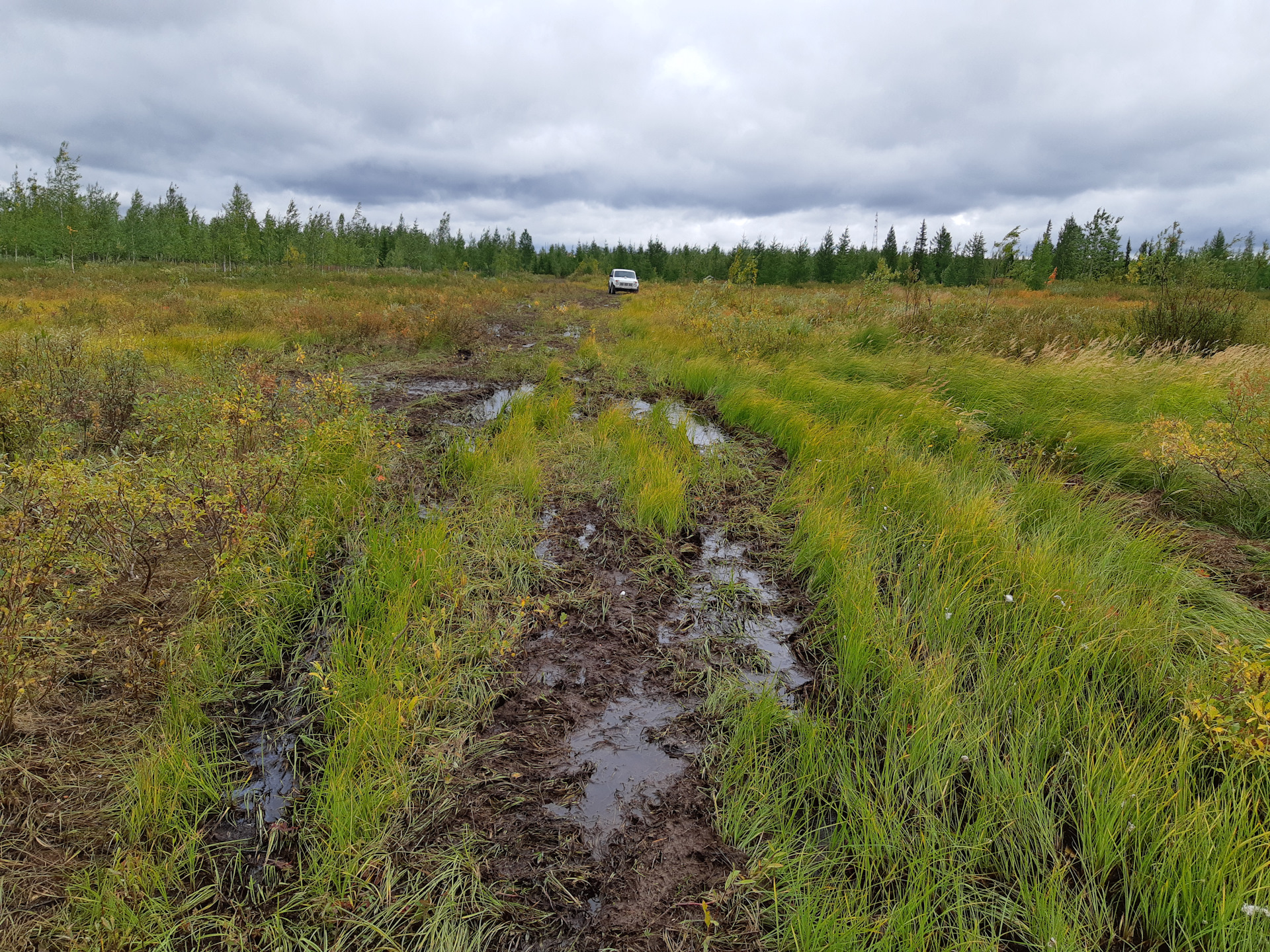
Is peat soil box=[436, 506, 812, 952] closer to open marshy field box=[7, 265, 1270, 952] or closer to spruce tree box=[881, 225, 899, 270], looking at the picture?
open marshy field box=[7, 265, 1270, 952]

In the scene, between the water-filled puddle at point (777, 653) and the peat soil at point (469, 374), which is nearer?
the water-filled puddle at point (777, 653)

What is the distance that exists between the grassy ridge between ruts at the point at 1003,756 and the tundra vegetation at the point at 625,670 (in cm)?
2

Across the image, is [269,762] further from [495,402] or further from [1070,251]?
[1070,251]

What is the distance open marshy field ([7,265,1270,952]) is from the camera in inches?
71.6

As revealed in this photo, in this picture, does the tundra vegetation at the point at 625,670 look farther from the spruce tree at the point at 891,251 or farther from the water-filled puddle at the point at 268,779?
the spruce tree at the point at 891,251

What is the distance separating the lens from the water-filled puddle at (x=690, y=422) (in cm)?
710

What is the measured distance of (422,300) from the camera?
2116 centimetres

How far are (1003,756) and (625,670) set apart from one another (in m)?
1.86

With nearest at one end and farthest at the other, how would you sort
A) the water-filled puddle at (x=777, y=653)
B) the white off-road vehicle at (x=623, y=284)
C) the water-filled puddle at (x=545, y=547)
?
the water-filled puddle at (x=777, y=653) < the water-filled puddle at (x=545, y=547) < the white off-road vehicle at (x=623, y=284)

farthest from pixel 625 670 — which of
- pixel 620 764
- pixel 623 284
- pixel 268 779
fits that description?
pixel 623 284

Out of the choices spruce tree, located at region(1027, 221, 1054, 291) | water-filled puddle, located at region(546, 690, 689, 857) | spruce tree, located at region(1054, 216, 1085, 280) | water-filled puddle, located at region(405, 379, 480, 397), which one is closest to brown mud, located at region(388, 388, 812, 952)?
water-filled puddle, located at region(546, 690, 689, 857)

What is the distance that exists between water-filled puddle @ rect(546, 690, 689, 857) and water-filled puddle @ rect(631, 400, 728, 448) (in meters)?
4.24

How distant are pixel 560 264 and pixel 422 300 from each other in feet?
174

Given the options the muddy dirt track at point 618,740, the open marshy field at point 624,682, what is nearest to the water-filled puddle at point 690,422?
the open marshy field at point 624,682
